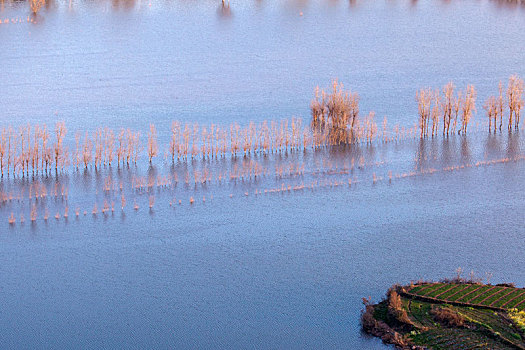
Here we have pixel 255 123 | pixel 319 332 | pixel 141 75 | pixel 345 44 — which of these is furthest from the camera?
pixel 345 44

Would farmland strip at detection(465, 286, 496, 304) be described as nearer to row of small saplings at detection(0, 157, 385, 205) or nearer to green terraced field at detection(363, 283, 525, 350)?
green terraced field at detection(363, 283, 525, 350)

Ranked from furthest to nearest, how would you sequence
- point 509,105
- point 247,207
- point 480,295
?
point 509,105 < point 247,207 < point 480,295

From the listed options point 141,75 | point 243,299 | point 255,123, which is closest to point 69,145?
point 255,123

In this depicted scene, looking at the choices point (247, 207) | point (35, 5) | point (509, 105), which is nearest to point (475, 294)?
point (247, 207)

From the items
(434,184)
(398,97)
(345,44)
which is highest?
(345,44)

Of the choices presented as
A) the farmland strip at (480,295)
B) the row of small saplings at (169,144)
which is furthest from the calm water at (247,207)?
the farmland strip at (480,295)

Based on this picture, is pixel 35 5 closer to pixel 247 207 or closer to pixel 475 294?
pixel 247 207

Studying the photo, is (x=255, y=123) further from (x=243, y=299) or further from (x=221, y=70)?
(x=243, y=299)

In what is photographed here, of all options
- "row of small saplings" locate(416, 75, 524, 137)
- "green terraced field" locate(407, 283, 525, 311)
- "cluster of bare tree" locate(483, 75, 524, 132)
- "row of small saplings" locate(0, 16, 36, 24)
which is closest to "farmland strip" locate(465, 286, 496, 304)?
"green terraced field" locate(407, 283, 525, 311)
